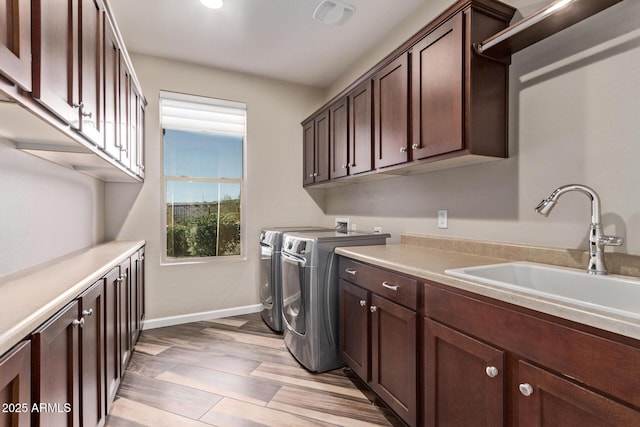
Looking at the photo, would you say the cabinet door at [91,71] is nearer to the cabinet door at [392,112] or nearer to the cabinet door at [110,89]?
the cabinet door at [110,89]

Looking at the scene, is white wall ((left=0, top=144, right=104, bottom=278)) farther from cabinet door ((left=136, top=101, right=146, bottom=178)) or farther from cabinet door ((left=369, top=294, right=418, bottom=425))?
cabinet door ((left=369, top=294, right=418, bottom=425))

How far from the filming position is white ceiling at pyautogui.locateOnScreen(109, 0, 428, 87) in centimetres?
241

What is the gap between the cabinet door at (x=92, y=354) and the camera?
125 cm

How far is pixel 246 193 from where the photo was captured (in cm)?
358

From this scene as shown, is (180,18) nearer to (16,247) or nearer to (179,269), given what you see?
(16,247)

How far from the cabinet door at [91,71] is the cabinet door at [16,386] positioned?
937 mm

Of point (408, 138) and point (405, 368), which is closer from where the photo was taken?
point (405, 368)

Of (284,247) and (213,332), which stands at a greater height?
(284,247)

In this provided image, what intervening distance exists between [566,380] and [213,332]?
9.30 feet

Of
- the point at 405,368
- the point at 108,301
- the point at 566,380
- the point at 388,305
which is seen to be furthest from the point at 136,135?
the point at 566,380

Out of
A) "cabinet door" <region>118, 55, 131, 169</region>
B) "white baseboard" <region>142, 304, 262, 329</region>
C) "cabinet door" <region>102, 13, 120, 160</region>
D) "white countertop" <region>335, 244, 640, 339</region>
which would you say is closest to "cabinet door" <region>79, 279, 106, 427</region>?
"cabinet door" <region>102, 13, 120, 160</region>

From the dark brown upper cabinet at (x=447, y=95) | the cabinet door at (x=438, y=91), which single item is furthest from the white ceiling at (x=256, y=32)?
the cabinet door at (x=438, y=91)

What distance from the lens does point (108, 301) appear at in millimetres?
1606

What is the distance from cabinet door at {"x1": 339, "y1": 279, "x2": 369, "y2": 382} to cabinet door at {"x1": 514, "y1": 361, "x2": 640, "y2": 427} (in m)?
0.97
